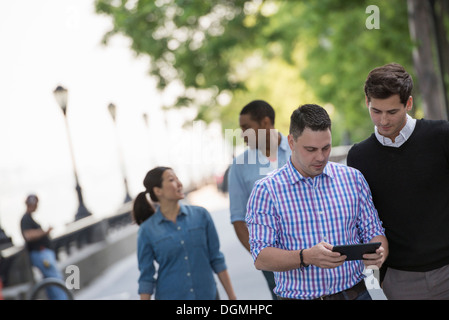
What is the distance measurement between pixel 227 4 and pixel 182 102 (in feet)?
9.58

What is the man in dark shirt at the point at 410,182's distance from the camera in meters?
3.50

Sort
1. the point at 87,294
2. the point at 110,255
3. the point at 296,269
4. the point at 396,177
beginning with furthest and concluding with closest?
the point at 110,255, the point at 87,294, the point at 396,177, the point at 296,269

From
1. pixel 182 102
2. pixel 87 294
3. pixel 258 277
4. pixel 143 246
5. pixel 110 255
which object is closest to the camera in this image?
pixel 143 246

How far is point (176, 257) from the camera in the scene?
493 cm

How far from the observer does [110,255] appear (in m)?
15.3

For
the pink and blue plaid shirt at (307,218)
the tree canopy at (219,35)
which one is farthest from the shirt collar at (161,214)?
the tree canopy at (219,35)

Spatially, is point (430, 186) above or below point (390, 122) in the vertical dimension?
below

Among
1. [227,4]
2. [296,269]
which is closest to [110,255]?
[227,4]

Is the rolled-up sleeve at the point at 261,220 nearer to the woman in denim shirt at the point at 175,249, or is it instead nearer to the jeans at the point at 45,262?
the woman in denim shirt at the point at 175,249

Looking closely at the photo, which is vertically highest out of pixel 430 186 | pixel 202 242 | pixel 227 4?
pixel 227 4

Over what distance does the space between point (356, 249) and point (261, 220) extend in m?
0.50

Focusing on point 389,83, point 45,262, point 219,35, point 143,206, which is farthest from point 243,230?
point 219,35

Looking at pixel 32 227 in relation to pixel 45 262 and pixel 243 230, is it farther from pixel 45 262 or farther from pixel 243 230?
pixel 243 230

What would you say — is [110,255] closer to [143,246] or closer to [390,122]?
[143,246]
